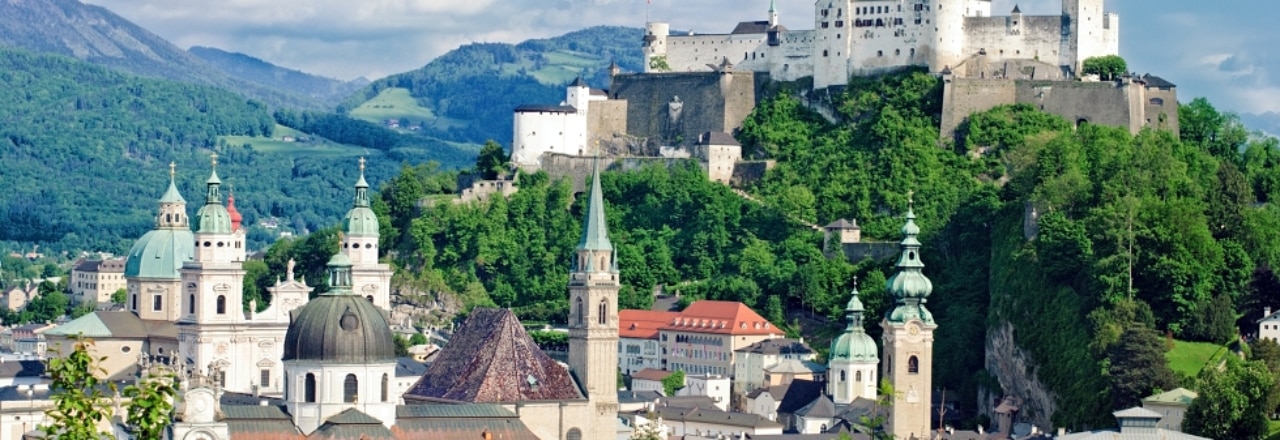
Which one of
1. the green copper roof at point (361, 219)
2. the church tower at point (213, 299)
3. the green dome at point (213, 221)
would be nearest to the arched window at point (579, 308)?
the church tower at point (213, 299)

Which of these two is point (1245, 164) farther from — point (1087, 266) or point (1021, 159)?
point (1087, 266)

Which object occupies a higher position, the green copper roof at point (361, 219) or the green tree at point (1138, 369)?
the green copper roof at point (361, 219)

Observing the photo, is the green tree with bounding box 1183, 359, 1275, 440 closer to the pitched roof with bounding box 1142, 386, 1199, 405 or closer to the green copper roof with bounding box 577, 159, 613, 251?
the pitched roof with bounding box 1142, 386, 1199, 405

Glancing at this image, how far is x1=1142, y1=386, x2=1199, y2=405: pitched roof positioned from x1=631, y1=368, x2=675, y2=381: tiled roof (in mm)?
28966

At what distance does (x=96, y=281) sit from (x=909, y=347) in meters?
85.4

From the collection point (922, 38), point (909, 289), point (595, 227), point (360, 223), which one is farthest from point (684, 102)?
point (595, 227)

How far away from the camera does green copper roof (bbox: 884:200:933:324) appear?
87500 mm

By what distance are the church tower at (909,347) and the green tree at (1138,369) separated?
750 cm

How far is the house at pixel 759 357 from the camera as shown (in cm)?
9800

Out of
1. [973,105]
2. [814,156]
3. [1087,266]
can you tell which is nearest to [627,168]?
[814,156]

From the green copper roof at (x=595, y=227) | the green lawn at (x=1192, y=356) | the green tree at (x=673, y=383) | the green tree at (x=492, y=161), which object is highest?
the green tree at (x=492, y=161)

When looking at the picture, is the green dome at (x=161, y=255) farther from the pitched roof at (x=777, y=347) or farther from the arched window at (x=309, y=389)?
the arched window at (x=309, y=389)

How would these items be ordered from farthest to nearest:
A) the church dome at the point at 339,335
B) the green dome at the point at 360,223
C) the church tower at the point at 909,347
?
the green dome at the point at 360,223
the church tower at the point at 909,347
the church dome at the point at 339,335

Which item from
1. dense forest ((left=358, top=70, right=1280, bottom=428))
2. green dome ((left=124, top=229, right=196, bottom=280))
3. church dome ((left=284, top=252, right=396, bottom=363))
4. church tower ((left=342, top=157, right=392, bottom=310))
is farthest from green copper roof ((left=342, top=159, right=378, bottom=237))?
church dome ((left=284, top=252, right=396, bottom=363))
